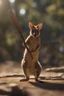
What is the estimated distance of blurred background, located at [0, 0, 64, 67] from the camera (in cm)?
1305

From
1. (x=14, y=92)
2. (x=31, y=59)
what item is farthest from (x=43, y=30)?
(x=14, y=92)

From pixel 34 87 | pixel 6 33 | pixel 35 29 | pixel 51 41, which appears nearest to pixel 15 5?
pixel 6 33

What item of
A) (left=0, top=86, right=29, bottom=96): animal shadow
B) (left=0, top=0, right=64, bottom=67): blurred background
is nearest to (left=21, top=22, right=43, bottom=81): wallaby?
(left=0, top=86, right=29, bottom=96): animal shadow

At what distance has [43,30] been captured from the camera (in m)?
14.9

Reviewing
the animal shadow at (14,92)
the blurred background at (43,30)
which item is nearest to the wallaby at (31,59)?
the animal shadow at (14,92)

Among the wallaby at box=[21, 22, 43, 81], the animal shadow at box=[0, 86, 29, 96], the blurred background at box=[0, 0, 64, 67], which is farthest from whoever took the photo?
the blurred background at box=[0, 0, 64, 67]

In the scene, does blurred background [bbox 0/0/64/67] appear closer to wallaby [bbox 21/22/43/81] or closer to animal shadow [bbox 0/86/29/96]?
wallaby [bbox 21/22/43/81]

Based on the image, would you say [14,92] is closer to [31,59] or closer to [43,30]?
[31,59]

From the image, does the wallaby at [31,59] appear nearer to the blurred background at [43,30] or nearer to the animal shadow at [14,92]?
the animal shadow at [14,92]

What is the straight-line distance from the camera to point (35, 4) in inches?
610

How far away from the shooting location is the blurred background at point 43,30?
42.8 feet

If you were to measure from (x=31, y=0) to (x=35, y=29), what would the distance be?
24.3 feet

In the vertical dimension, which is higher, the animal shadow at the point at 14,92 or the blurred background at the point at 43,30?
the animal shadow at the point at 14,92

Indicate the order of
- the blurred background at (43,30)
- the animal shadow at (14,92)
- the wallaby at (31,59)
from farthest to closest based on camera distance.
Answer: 1. the blurred background at (43,30)
2. the wallaby at (31,59)
3. the animal shadow at (14,92)
